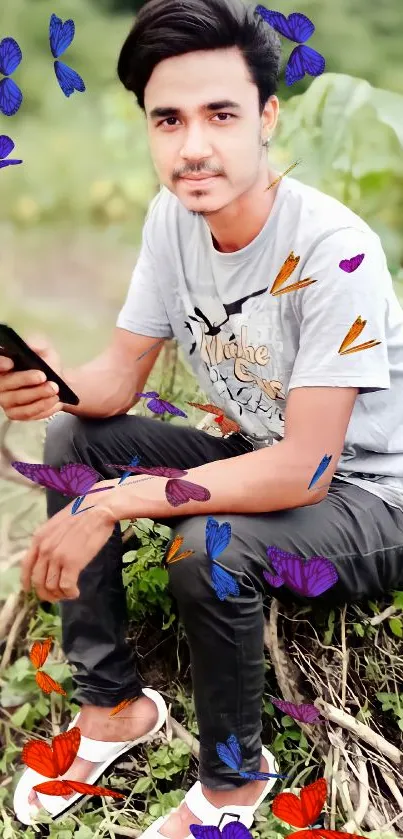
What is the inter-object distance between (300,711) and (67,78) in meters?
0.73

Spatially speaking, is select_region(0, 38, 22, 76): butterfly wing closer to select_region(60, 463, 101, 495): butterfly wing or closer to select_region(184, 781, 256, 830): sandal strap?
select_region(60, 463, 101, 495): butterfly wing

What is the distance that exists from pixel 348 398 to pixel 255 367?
4.7 inches

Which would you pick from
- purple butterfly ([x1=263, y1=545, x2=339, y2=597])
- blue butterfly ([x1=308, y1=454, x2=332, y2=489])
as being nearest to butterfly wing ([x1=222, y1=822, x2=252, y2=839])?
purple butterfly ([x1=263, y1=545, x2=339, y2=597])

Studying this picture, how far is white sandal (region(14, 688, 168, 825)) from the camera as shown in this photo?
1.12 meters

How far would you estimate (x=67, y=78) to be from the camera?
0.99m

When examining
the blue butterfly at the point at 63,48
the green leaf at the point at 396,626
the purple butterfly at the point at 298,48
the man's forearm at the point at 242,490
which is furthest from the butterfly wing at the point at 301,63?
the green leaf at the point at 396,626

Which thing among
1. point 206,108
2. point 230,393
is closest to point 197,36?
point 206,108

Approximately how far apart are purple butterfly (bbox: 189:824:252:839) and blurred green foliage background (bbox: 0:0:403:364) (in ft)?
1.80

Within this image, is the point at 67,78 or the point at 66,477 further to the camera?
the point at 66,477

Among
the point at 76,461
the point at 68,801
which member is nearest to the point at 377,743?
the point at 68,801

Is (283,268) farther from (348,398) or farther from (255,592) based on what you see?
(255,592)

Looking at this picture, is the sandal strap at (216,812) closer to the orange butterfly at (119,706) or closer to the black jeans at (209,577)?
the black jeans at (209,577)

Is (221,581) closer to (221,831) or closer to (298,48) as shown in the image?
(221,831)

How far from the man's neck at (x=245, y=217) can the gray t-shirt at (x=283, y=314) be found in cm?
1
